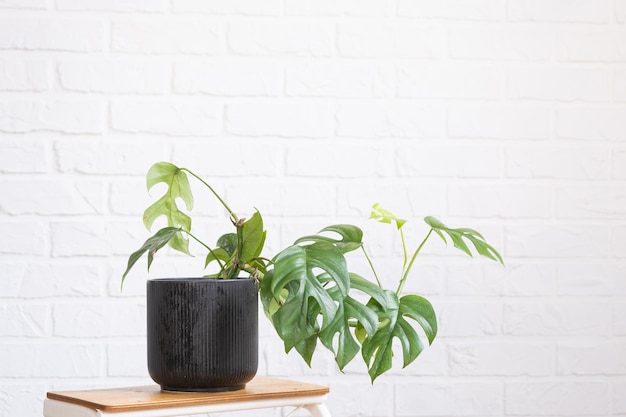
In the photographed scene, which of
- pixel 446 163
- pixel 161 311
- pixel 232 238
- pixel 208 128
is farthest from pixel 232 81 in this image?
pixel 161 311

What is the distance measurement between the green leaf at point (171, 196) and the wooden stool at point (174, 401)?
0.29 meters

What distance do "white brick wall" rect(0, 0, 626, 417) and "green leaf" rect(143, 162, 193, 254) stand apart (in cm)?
57

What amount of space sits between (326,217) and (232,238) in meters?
0.68

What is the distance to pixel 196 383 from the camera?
1573 millimetres

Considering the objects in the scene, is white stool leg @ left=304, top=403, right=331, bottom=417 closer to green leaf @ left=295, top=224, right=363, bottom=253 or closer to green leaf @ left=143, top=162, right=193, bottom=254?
green leaf @ left=295, top=224, right=363, bottom=253

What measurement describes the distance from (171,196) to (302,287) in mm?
354

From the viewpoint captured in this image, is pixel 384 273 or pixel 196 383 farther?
pixel 384 273

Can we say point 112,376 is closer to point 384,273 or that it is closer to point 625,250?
point 384,273

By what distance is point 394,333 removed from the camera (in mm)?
1634

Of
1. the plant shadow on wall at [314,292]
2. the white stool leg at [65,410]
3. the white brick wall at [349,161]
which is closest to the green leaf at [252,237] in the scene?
the plant shadow on wall at [314,292]

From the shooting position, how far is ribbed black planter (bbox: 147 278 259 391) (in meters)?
1.57

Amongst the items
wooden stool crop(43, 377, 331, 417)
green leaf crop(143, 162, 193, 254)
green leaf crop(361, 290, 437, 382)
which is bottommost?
wooden stool crop(43, 377, 331, 417)

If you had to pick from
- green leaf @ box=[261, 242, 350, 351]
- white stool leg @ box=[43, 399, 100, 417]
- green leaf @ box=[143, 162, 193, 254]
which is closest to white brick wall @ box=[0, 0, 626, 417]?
green leaf @ box=[143, 162, 193, 254]

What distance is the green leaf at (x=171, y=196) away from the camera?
66.7 inches
